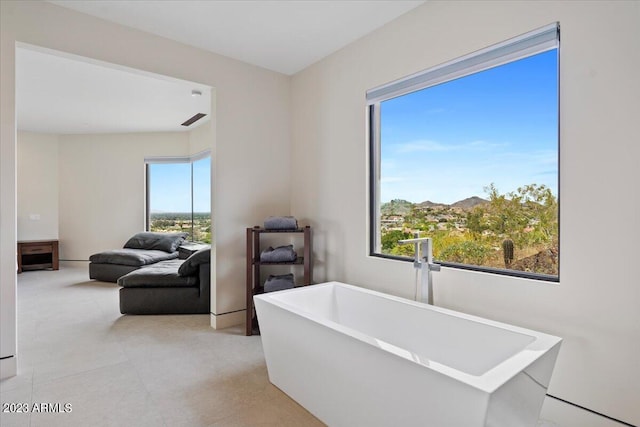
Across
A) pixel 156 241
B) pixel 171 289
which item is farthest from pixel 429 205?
pixel 156 241

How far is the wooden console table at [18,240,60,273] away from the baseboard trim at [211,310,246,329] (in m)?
4.94

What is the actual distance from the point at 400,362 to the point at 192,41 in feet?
10.0

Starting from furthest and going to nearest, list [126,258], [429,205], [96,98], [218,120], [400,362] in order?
[126,258] < [96,98] < [218,120] < [429,205] < [400,362]

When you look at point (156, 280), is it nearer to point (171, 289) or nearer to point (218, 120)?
point (171, 289)

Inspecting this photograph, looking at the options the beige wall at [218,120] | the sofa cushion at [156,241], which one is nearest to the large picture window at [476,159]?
the beige wall at [218,120]

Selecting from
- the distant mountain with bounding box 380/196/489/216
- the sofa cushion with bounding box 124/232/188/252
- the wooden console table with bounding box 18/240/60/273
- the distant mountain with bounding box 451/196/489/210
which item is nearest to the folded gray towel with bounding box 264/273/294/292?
the distant mountain with bounding box 380/196/489/216

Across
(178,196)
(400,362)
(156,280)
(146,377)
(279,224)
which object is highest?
(178,196)

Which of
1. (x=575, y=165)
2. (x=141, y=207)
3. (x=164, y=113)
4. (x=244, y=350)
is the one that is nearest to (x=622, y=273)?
(x=575, y=165)

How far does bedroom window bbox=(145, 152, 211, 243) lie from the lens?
6359 millimetres

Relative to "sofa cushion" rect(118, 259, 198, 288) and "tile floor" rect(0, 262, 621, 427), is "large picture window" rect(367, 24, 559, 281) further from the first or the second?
"sofa cushion" rect(118, 259, 198, 288)

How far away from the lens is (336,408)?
1.83m

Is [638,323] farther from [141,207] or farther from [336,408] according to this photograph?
[141,207]

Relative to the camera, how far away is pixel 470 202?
2469 mm

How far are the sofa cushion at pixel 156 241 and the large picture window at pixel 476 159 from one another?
14.5 feet
